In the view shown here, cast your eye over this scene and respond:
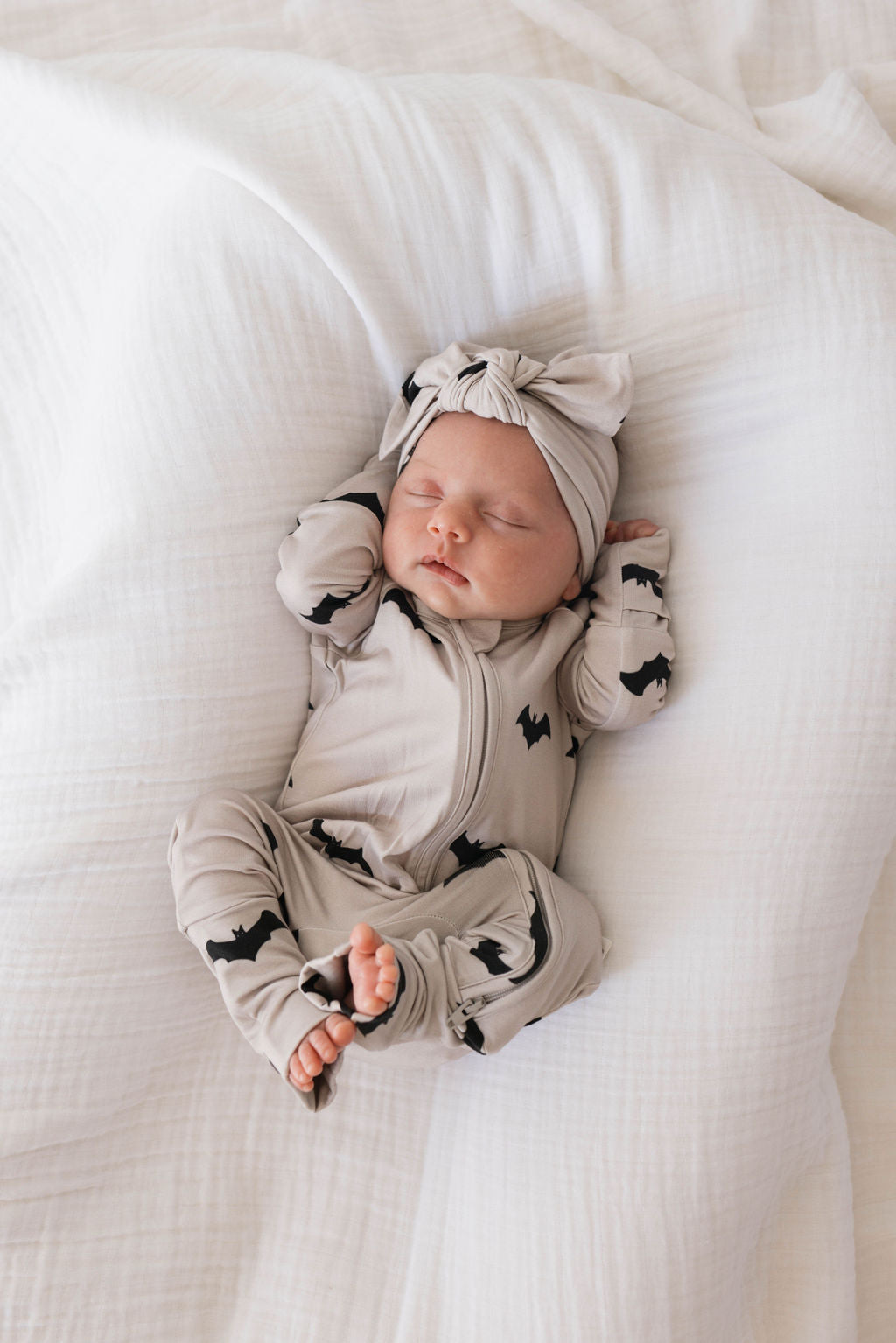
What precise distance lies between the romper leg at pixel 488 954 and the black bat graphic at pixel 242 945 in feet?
0.47

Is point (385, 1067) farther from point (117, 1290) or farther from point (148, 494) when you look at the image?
point (148, 494)

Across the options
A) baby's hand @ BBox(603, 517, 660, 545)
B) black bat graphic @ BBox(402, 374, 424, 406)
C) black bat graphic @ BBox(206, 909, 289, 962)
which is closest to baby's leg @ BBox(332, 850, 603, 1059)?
black bat graphic @ BBox(206, 909, 289, 962)

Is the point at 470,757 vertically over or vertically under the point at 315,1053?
over

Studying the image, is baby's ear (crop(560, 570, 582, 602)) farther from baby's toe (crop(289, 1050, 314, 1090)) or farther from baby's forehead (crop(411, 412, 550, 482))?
baby's toe (crop(289, 1050, 314, 1090))

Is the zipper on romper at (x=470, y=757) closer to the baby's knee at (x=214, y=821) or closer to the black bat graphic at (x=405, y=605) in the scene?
the black bat graphic at (x=405, y=605)

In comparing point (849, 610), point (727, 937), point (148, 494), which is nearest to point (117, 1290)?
point (727, 937)

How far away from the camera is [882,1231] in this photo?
4.37 ft

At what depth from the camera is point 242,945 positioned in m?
1.10

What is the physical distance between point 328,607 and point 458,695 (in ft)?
0.67

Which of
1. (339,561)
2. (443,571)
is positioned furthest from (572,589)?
(339,561)

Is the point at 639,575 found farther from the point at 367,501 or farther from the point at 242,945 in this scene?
the point at 242,945

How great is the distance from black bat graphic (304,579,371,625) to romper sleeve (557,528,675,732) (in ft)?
1.00

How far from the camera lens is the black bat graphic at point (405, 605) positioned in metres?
1.29

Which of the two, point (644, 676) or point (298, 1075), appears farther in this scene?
point (644, 676)
